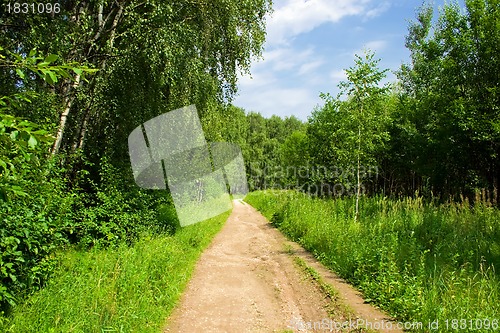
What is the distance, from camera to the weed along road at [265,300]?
17.1ft

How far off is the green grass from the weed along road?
16.0 inches

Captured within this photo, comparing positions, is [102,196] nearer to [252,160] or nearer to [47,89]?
[47,89]

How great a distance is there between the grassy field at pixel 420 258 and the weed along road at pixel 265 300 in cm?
53

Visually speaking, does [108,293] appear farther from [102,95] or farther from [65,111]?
[102,95]

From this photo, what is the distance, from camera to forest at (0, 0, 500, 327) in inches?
179

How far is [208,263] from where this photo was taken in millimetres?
8969

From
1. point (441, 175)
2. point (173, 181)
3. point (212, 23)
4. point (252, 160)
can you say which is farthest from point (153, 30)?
point (252, 160)

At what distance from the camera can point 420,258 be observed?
22.0 feet

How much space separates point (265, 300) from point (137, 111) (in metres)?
6.77

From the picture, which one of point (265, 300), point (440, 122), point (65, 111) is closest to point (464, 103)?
point (440, 122)

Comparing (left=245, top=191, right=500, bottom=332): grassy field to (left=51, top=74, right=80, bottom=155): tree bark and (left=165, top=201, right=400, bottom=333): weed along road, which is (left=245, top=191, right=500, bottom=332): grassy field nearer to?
(left=165, top=201, right=400, bottom=333): weed along road

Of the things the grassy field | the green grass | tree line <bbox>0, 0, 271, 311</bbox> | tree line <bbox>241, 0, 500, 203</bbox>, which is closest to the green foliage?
tree line <bbox>241, 0, 500, 203</bbox>

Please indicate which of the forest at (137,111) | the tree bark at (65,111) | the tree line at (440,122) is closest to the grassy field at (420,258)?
the forest at (137,111)

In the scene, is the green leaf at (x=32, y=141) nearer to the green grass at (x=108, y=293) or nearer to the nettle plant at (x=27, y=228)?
the nettle plant at (x=27, y=228)
